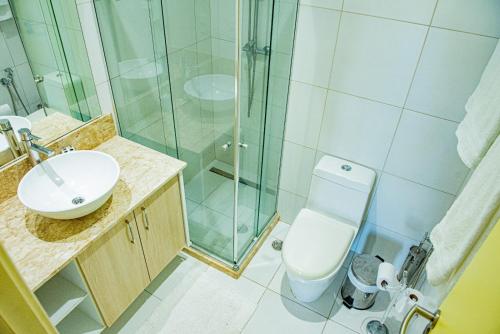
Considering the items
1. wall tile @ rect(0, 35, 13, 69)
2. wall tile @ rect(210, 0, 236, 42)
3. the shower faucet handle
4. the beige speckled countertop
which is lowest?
the beige speckled countertop

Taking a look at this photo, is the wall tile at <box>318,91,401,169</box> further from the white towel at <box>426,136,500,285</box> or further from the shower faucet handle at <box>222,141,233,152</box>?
the white towel at <box>426,136,500,285</box>

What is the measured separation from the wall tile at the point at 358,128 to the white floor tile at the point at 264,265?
84 cm

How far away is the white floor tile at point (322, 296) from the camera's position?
2.20 m

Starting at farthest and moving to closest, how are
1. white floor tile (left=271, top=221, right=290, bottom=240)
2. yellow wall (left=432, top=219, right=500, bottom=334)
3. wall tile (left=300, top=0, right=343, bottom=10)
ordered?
white floor tile (left=271, top=221, right=290, bottom=240) < wall tile (left=300, top=0, right=343, bottom=10) < yellow wall (left=432, top=219, right=500, bottom=334)

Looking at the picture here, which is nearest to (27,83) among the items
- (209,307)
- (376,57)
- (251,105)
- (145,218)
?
(145,218)

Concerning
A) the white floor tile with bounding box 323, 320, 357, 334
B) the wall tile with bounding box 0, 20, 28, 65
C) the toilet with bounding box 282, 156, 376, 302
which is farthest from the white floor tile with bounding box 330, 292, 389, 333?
the wall tile with bounding box 0, 20, 28, 65

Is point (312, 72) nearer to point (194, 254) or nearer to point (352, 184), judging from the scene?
point (352, 184)

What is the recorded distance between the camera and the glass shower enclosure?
1782 millimetres

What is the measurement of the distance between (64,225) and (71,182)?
0.81ft

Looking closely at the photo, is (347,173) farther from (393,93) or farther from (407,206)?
(393,93)

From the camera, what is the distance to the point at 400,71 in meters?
1.75

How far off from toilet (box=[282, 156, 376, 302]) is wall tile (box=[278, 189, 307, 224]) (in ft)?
1.03

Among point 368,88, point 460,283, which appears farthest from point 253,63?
point 460,283

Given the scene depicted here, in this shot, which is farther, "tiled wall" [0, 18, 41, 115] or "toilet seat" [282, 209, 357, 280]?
"toilet seat" [282, 209, 357, 280]
